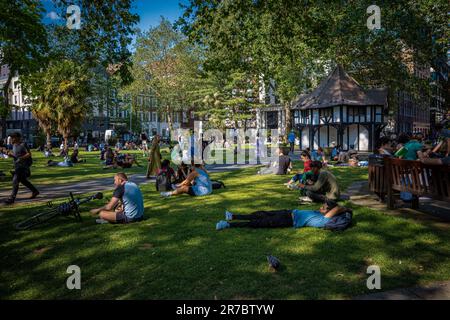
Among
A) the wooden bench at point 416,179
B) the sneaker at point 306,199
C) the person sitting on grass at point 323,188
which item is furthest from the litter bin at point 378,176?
the sneaker at point 306,199

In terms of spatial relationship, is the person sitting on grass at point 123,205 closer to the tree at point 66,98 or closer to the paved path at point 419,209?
the paved path at point 419,209

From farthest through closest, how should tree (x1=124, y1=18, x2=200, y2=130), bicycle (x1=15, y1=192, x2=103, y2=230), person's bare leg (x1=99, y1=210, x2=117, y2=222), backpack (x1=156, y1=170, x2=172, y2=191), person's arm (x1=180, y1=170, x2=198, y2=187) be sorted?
tree (x1=124, y1=18, x2=200, y2=130) < backpack (x1=156, y1=170, x2=172, y2=191) < person's arm (x1=180, y1=170, x2=198, y2=187) < person's bare leg (x1=99, y1=210, x2=117, y2=222) < bicycle (x1=15, y1=192, x2=103, y2=230)

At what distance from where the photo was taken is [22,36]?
14.2 m

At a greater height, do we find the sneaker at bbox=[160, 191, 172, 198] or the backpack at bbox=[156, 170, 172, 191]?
the backpack at bbox=[156, 170, 172, 191]

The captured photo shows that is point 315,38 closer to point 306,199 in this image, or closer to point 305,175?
point 305,175

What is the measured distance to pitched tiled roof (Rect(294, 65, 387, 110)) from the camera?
3316cm

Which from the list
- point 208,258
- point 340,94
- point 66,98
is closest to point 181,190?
point 208,258

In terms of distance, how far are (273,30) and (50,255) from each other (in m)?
9.02

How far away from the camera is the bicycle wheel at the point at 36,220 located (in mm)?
7718

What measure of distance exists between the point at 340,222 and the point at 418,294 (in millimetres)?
2696

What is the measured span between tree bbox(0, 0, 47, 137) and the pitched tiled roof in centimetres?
2506

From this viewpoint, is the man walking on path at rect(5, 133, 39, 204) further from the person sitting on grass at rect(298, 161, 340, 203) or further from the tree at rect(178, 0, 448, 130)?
the person sitting on grass at rect(298, 161, 340, 203)

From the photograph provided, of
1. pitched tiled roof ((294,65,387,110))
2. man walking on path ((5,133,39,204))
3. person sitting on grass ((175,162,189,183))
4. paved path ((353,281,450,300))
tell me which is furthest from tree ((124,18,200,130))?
paved path ((353,281,450,300))

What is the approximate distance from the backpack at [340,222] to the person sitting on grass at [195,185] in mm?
5116
